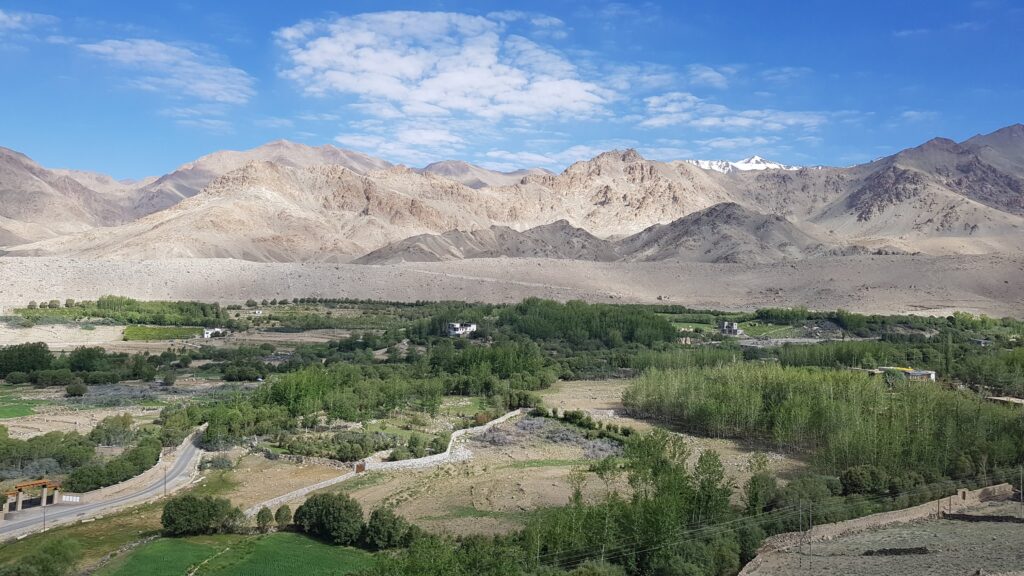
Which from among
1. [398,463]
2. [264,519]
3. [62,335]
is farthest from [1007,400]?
[62,335]

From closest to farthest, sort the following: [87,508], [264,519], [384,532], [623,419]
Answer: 1. [384,532]
2. [264,519]
3. [87,508]
4. [623,419]

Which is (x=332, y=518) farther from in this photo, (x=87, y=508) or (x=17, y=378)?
(x=17, y=378)

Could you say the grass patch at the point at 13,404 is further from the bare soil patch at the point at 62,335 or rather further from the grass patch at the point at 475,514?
the grass patch at the point at 475,514

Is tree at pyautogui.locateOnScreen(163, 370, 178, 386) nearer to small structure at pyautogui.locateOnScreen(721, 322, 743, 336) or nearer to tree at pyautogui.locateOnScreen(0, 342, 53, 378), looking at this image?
tree at pyautogui.locateOnScreen(0, 342, 53, 378)

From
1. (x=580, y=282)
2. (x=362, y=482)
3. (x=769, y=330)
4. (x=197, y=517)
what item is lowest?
(x=362, y=482)

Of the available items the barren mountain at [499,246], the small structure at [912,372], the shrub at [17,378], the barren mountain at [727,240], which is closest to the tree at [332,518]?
the shrub at [17,378]
